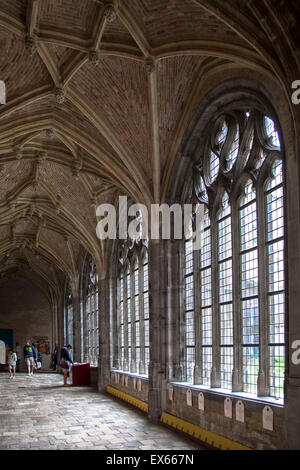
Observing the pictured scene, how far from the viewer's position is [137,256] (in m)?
16.1

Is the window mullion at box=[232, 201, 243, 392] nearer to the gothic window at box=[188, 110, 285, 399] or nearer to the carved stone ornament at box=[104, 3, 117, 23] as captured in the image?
the gothic window at box=[188, 110, 285, 399]

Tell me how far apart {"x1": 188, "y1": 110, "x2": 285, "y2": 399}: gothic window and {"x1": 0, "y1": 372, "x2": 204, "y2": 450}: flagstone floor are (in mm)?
1506

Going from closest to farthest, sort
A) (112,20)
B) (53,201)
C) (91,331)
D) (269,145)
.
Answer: (269,145) → (112,20) → (53,201) → (91,331)

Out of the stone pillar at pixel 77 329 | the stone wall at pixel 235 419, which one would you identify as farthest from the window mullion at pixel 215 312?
the stone pillar at pixel 77 329

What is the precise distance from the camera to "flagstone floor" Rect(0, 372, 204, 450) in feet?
29.2

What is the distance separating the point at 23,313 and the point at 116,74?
2717 centimetres

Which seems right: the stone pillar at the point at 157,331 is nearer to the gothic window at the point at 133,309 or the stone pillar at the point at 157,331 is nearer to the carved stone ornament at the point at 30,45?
the gothic window at the point at 133,309

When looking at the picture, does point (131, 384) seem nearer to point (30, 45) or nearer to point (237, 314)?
point (237, 314)

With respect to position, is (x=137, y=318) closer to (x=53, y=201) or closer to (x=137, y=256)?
(x=137, y=256)

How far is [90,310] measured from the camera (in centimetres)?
2406

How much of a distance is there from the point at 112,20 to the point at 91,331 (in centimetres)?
1696

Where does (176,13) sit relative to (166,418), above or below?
above

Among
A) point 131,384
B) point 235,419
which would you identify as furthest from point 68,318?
point 235,419

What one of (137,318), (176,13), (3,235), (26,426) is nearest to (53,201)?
(137,318)
